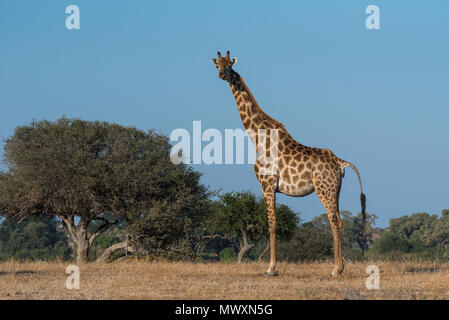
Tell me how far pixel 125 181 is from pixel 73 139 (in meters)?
2.97

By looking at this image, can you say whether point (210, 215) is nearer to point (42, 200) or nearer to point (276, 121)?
point (42, 200)

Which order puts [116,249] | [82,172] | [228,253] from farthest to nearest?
[228,253] < [116,249] < [82,172]

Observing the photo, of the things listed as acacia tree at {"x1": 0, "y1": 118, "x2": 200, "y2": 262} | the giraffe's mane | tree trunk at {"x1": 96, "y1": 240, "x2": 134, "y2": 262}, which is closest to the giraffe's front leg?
the giraffe's mane

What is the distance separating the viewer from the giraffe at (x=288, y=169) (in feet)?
51.2

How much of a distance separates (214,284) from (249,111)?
5382 mm

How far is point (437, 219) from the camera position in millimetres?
81125

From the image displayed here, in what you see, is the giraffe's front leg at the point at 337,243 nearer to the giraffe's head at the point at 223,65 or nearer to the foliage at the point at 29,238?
the giraffe's head at the point at 223,65

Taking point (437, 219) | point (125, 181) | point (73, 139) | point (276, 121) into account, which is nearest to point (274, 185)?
point (276, 121)

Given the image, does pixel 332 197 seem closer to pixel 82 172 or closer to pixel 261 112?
pixel 261 112

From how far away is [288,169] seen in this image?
15.8 meters

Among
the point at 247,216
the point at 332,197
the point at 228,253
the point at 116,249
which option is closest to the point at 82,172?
the point at 116,249

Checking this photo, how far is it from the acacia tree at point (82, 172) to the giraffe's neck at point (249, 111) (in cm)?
949

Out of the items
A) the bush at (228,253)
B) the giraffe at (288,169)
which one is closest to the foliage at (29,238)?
the bush at (228,253)
